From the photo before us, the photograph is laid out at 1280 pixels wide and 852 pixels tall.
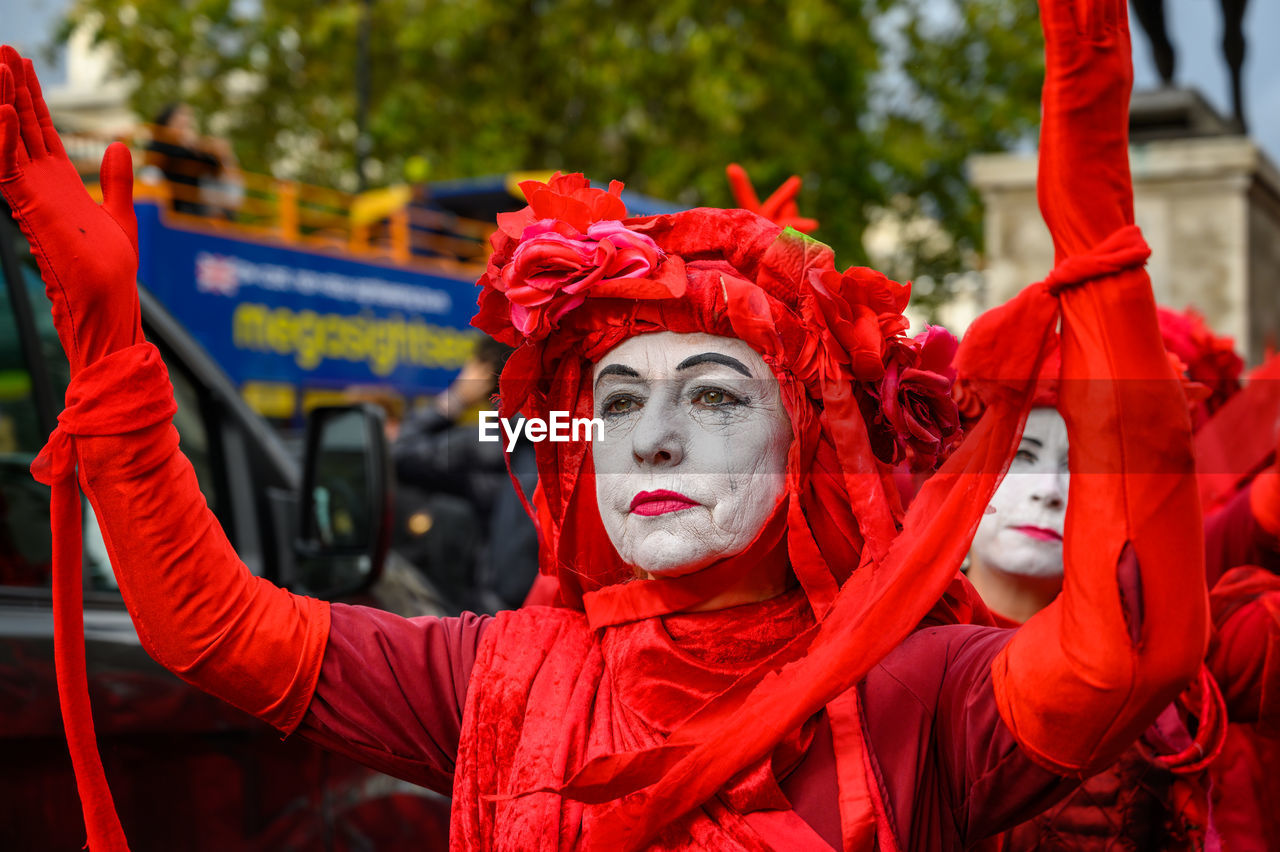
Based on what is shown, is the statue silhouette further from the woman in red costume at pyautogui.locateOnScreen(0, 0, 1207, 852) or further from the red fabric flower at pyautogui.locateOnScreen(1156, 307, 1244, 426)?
the woman in red costume at pyautogui.locateOnScreen(0, 0, 1207, 852)

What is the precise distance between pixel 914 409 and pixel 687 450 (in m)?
0.32

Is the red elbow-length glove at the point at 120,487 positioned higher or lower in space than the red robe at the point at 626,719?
higher

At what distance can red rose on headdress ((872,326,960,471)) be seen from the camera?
1.75 meters

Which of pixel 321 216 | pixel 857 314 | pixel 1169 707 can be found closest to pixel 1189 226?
pixel 1169 707

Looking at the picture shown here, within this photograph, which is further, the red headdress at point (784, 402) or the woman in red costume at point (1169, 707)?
the woman in red costume at point (1169, 707)

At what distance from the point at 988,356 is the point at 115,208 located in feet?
3.62

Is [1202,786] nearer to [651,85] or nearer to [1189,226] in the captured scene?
[1189,226]

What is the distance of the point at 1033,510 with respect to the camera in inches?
94.7

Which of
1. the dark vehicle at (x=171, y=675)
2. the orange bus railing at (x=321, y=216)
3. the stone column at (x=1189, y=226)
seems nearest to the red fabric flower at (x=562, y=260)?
the dark vehicle at (x=171, y=675)

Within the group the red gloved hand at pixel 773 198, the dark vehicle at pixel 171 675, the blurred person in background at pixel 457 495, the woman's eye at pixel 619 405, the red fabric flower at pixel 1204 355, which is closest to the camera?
the woman's eye at pixel 619 405

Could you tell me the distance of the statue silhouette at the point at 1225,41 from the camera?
7949mm

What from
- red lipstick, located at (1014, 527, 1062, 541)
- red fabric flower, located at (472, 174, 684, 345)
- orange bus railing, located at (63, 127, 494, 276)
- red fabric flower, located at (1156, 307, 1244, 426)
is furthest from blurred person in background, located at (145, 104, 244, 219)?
red lipstick, located at (1014, 527, 1062, 541)

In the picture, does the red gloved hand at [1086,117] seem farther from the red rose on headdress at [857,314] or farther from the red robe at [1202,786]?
the red robe at [1202,786]

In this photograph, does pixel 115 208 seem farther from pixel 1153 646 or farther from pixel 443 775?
pixel 1153 646
